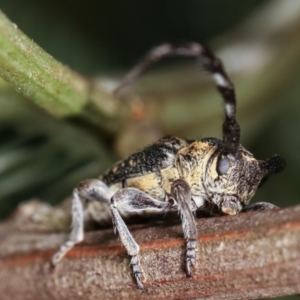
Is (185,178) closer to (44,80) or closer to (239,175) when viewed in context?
(239,175)

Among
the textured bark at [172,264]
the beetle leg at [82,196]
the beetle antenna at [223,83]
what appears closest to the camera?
the textured bark at [172,264]

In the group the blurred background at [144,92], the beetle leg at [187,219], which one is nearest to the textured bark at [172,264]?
the beetle leg at [187,219]

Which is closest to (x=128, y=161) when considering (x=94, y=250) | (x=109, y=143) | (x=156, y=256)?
(x=109, y=143)

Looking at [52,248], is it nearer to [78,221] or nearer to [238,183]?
[78,221]

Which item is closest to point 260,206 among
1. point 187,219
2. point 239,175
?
point 239,175

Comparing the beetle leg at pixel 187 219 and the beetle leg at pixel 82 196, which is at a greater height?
the beetle leg at pixel 82 196

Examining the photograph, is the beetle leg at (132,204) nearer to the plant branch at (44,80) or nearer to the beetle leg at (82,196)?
the beetle leg at (82,196)

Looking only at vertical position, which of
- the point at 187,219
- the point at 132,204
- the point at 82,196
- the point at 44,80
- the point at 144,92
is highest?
the point at 144,92
